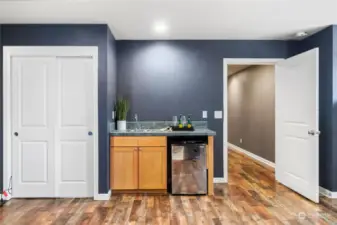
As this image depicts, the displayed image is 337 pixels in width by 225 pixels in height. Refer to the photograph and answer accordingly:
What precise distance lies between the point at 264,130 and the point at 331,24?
2864 millimetres

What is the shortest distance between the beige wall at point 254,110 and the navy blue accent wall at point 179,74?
1.58 meters

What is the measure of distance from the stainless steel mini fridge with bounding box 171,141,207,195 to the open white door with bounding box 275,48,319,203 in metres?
1.38

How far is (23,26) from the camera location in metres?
3.65

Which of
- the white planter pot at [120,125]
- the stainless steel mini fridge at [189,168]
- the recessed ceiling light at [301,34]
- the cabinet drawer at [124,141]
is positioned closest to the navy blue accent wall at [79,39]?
the cabinet drawer at [124,141]

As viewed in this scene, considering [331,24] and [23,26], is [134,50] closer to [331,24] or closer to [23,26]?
[23,26]

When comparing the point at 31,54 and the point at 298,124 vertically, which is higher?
the point at 31,54

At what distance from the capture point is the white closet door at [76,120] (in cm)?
367

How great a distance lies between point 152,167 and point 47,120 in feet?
5.28

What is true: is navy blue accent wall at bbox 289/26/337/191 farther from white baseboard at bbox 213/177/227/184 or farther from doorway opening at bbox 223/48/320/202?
white baseboard at bbox 213/177/227/184

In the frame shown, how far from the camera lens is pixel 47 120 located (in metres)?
3.66

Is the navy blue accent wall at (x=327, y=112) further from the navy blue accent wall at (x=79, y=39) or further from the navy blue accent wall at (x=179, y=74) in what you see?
the navy blue accent wall at (x=79, y=39)

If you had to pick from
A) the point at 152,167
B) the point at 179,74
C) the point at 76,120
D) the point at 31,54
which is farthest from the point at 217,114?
the point at 31,54

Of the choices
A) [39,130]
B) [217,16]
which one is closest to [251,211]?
[217,16]

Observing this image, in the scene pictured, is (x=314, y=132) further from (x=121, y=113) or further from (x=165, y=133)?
(x=121, y=113)
